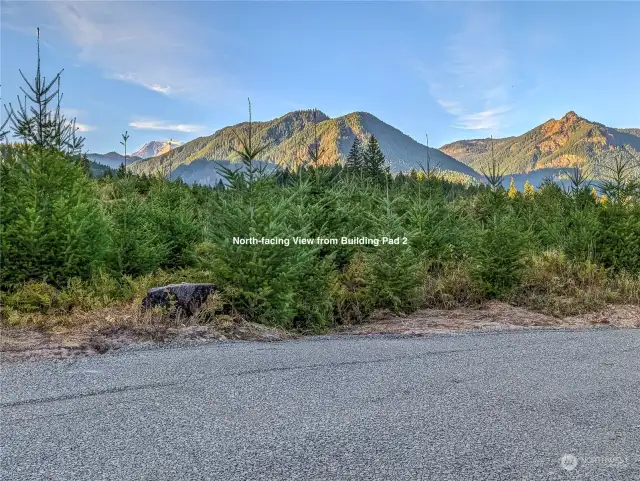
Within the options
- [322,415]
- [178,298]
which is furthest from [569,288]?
[322,415]

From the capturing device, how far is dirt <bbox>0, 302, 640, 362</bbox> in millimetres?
5789

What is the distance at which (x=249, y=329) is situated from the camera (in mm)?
6859

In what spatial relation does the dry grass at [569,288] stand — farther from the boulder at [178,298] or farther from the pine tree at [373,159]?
the pine tree at [373,159]

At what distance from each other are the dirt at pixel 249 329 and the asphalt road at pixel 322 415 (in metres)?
0.49

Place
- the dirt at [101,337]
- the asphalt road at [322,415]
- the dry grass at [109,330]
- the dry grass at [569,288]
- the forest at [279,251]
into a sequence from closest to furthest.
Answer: the asphalt road at [322,415] < the dirt at [101,337] < the dry grass at [109,330] < the forest at [279,251] < the dry grass at [569,288]

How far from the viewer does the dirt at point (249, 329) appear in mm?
5789

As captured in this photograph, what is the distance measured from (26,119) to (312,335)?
8.84 metres

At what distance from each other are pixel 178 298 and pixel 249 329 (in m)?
1.25

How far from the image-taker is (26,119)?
1102 centimetres

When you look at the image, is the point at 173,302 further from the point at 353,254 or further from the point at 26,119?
the point at 26,119

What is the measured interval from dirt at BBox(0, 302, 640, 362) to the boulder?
52cm

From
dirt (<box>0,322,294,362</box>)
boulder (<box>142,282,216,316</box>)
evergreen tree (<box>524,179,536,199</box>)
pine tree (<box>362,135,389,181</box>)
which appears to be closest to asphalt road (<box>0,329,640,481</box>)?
dirt (<box>0,322,294,362</box>)

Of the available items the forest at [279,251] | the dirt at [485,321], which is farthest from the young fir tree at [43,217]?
the dirt at [485,321]

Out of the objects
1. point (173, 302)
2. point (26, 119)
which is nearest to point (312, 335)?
point (173, 302)
